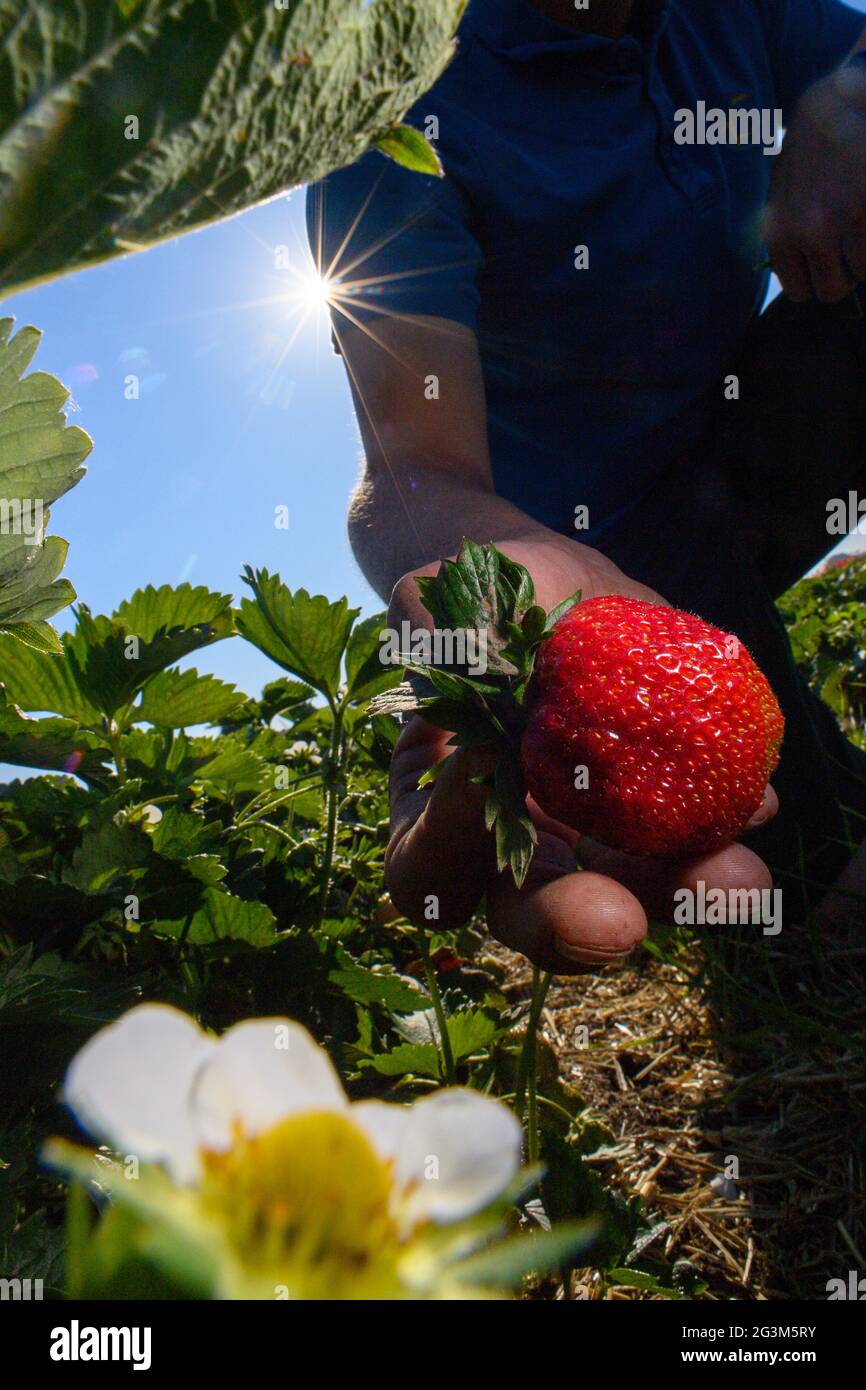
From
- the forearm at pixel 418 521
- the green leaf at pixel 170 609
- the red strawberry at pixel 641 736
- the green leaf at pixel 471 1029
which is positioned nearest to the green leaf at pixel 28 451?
the red strawberry at pixel 641 736

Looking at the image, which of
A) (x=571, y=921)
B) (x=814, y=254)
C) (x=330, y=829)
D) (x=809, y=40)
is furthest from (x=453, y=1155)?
(x=809, y=40)

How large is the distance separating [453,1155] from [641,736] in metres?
0.87

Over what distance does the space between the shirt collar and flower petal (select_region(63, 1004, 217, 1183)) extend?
2728mm

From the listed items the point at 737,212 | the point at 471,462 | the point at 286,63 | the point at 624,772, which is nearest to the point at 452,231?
the point at 471,462

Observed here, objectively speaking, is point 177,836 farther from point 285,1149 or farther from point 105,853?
point 285,1149

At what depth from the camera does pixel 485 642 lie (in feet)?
3.18

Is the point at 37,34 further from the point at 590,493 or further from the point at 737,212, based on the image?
the point at 737,212

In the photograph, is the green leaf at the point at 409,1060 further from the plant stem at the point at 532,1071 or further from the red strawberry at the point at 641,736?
the red strawberry at the point at 641,736

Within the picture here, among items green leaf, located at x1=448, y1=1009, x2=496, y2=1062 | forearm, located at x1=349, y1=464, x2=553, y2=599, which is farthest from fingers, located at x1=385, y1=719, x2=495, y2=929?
forearm, located at x1=349, y1=464, x2=553, y2=599

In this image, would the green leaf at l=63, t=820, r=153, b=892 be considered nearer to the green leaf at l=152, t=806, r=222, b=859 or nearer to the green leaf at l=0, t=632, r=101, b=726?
the green leaf at l=152, t=806, r=222, b=859

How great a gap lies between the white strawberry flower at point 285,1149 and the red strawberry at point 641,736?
0.78m

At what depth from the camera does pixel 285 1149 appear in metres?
0.14

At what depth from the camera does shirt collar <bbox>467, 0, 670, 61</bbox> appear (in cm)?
232
